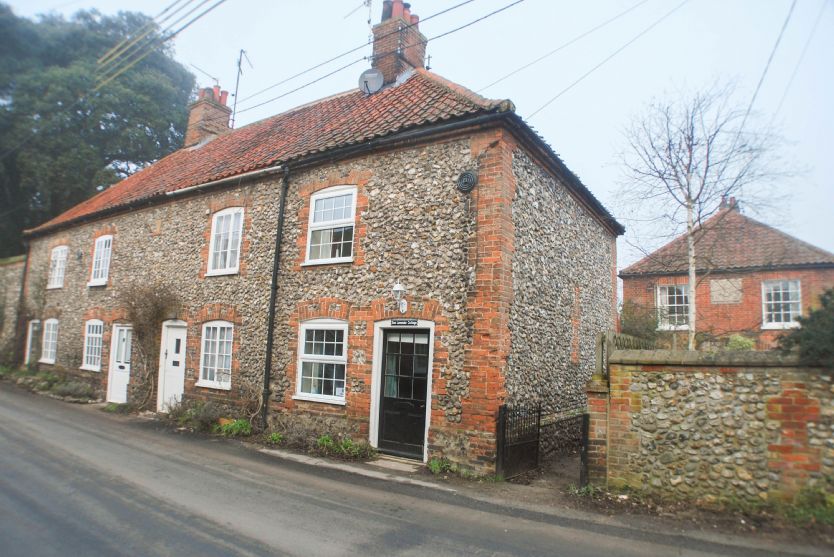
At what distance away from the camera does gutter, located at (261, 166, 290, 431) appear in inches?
442

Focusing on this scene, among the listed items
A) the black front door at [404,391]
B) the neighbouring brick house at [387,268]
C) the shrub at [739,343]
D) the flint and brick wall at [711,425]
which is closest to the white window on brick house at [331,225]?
the neighbouring brick house at [387,268]

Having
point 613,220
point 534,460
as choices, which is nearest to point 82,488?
point 534,460

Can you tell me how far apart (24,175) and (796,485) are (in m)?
34.5

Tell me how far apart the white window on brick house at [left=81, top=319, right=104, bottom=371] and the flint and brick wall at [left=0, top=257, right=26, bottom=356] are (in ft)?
22.9

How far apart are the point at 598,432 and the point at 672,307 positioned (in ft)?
47.8

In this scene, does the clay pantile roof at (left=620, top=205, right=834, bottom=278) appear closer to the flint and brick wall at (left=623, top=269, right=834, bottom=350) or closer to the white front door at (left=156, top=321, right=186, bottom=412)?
the flint and brick wall at (left=623, top=269, right=834, bottom=350)

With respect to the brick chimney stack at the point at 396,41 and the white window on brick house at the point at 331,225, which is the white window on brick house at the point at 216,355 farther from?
the brick chimney stack at the point at 396,41

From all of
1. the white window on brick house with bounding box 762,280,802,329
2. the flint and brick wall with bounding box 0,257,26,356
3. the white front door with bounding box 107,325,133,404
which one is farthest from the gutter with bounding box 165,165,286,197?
the white window on brick house with bounding box 762,280,802,329

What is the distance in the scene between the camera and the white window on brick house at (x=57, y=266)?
1991 cm

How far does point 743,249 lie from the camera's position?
46.3 feet

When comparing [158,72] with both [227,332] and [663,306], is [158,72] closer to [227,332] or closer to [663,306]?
[227,332]

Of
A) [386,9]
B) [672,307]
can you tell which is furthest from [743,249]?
[386,9]

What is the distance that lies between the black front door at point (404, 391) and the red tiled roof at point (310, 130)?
13.5ft

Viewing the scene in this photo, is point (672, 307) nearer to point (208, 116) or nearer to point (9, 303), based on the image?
point (208, 116)
